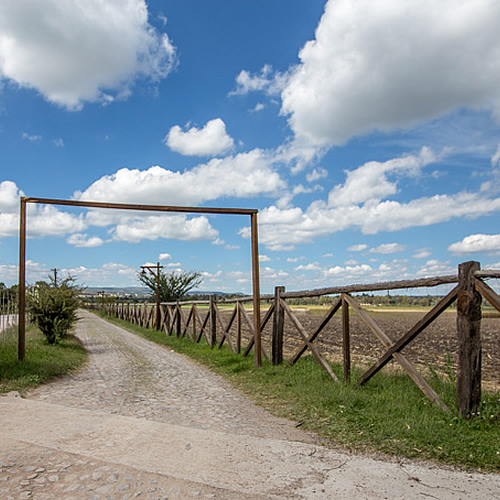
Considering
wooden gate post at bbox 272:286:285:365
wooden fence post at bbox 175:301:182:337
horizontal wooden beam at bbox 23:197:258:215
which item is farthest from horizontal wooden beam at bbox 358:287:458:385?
wooden fence post at bbox 175:301:182:337

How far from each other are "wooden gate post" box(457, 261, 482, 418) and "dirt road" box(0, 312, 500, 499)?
1.25 m

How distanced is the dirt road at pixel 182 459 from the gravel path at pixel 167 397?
29mm

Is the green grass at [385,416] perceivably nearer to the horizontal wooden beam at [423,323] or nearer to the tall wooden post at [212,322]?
the horizontal wooden beam at [423,323]

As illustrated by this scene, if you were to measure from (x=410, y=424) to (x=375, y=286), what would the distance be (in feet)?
7.02

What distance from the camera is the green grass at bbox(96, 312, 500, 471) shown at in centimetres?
420

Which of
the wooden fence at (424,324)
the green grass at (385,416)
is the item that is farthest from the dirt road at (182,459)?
the wooden fence at (424,324)

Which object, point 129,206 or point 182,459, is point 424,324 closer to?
point 182,459

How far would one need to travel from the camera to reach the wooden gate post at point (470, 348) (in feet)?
15.9

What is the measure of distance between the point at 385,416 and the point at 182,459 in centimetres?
242

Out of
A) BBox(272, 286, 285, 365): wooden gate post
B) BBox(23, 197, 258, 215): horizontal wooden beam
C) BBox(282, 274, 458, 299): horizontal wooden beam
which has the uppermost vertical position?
BBox(23, 197, 258, 215): horizontal wooden beam

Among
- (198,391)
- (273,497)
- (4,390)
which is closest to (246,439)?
(273,497)

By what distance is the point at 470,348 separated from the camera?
16.0 ft

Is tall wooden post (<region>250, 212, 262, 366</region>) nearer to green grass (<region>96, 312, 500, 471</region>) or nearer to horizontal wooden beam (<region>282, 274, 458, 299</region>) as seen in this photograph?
horizontal wooden beam (<region>282, 274, 458, 299</region>)

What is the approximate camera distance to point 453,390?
5656 millimetres
